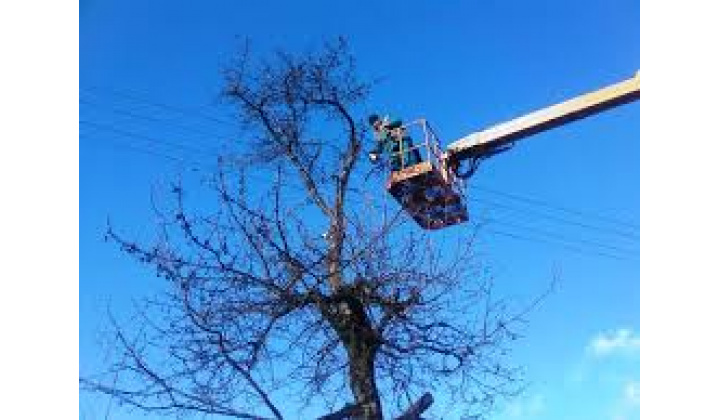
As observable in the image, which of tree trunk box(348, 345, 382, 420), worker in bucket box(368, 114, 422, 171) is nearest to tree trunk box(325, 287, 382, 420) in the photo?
tree trunk box(348, 345, 382, 420)

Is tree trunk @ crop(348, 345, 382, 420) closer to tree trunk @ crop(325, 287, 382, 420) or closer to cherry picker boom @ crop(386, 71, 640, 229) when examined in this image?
tree trunk @ crop(325, 287, 382, 420)

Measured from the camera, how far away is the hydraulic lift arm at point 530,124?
36.9 ft

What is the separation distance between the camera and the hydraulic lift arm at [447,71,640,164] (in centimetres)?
1124

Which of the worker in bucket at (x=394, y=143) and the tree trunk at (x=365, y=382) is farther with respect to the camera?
the worker in bucket at (x=394, y=143)

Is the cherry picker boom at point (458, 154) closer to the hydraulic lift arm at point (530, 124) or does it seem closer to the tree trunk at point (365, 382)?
the hydraulic lift arm at point (530, 124)

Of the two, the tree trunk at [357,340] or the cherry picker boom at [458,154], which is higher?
the cherry picker boom at [458,154]

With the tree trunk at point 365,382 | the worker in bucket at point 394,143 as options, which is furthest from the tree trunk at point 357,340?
the worker in bucket at point 394,143

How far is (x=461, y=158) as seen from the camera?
1155 centimetres

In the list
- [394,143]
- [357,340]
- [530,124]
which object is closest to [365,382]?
[357,340]

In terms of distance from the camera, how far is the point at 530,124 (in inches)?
454

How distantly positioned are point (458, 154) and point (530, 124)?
0.97m
